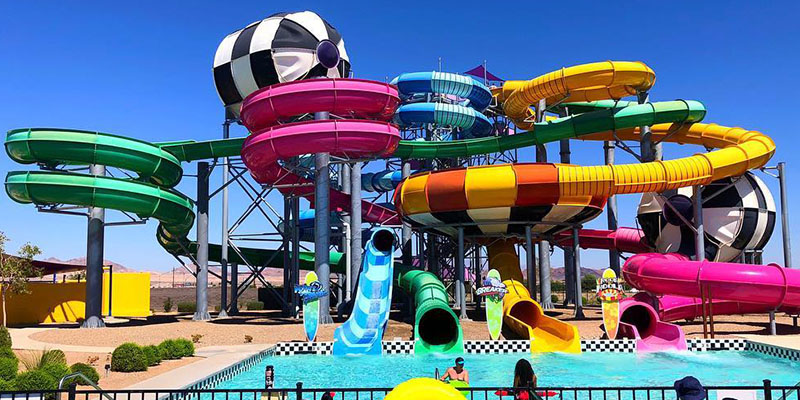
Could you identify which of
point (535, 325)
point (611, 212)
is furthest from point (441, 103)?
point (535, 325)

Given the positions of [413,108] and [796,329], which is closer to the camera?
[796,329]

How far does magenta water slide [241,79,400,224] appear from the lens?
20484 millimetres

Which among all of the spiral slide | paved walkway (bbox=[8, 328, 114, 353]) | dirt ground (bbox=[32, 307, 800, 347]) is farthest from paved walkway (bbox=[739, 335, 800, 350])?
paved walkway (bbox=[8, 328, 114, 353])

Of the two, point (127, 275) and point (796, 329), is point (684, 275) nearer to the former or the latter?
point (796, 329)

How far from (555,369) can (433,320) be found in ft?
19.2

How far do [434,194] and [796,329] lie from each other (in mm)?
11676

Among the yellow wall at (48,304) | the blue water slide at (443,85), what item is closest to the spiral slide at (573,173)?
the blue water slide at (443,85)

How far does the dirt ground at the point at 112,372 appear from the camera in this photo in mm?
11758

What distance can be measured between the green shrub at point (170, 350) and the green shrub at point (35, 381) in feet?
14.3

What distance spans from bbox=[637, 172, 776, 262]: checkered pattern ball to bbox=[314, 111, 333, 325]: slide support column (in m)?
12.4

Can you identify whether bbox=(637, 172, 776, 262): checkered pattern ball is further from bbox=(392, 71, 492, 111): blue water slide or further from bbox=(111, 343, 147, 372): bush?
bbox=(111, 343, 147, 372): bush

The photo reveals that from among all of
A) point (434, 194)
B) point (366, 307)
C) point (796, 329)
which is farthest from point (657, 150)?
point (366, 307)

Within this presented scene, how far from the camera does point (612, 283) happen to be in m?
16.7

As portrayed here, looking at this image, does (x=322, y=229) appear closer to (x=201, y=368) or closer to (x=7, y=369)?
(x=201, y=368)
